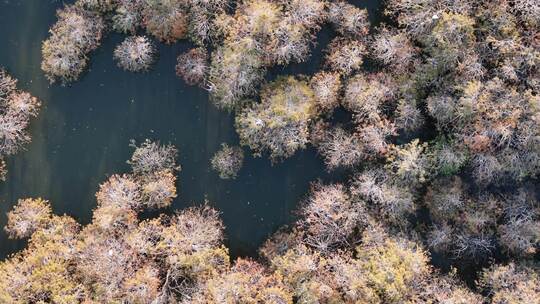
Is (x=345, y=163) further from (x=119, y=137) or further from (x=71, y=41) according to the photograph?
(x=71, y=41)

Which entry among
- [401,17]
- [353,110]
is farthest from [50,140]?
[401,17]

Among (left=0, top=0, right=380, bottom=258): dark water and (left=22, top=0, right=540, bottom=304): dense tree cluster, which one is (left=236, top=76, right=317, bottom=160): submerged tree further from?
(left=0, top=0, right=380, bottom=258): dark water

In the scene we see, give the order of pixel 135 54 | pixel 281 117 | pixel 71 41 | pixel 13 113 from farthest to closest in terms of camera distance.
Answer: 1. pixel 13 113
2. pixel 135 54
3. pixel 71 41
4. pixel 281 117

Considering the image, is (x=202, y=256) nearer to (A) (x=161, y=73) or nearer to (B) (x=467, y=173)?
(A) (x=161, y=73)

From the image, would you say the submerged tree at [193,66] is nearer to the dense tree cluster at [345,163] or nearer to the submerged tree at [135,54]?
the dense tree cluster at [345,163]

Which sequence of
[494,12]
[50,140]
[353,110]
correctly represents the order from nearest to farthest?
[494,12]
[353,110]
[50,140]

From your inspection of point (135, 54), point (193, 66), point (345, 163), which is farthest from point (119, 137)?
point (345, 163)
